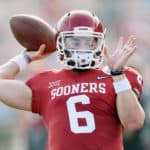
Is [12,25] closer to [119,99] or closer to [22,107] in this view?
[22,107]

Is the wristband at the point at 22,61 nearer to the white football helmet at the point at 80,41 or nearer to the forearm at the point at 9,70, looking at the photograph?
the forearm at the point at 9,70

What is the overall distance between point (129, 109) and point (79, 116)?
0.75 feet

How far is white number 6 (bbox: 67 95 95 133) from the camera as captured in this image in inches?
121

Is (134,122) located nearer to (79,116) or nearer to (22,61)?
(79,116)

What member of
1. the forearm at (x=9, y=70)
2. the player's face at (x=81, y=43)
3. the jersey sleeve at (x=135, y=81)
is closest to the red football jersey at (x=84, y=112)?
the jersey sleeve at (x=135, y=81)

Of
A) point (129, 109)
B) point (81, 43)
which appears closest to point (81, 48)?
point (81, 43)


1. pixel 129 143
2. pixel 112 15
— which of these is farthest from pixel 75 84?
pixel 112 15

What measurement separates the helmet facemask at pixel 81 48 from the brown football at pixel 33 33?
0.76 ft

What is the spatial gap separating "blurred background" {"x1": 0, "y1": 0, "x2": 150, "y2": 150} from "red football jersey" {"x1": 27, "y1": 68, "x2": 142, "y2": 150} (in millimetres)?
2107

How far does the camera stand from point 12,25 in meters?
3.51

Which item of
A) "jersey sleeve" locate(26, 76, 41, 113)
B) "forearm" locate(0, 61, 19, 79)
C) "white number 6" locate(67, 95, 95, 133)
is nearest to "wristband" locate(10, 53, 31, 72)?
"forearm" locate(0, 61, 19, 79)

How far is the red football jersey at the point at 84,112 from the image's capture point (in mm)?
3070

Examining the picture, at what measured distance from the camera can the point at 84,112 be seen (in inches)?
121

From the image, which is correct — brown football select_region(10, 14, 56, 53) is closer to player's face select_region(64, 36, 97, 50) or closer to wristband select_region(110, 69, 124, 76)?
player's face select_region(64, 36, 97, 50)
